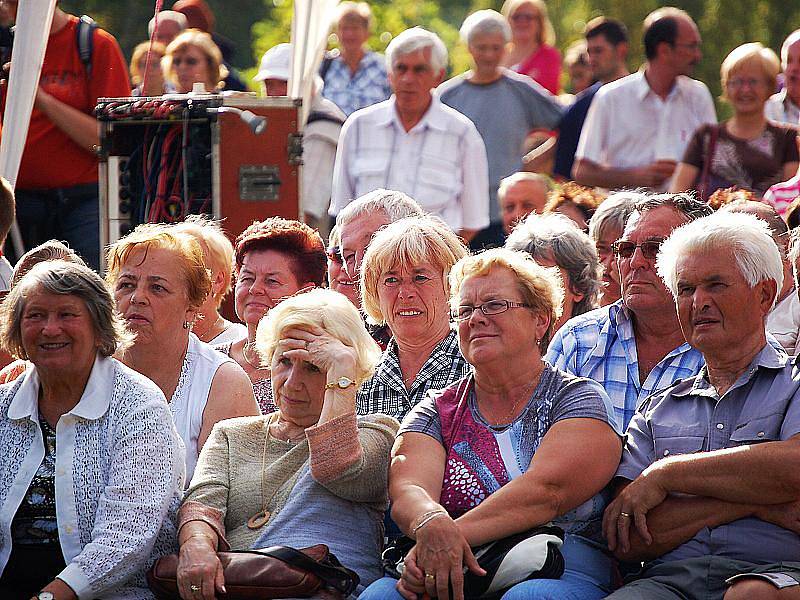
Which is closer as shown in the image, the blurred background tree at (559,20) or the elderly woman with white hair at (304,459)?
the elderly woman with white hair at (304,459)

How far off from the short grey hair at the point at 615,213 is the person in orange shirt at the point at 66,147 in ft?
8.73

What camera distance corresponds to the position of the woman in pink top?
10172 mm

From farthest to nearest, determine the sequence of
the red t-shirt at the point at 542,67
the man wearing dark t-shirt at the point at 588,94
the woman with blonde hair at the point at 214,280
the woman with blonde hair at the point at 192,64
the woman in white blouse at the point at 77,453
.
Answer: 1. the red t-shirt at the point at 542,67
2. the man wearing dark t-shirt at the point at 588,94
3. the woman with blonde hair at the point at 192,64
4. the woman with blonde hair at the point at 214,280
5. the woman in white blouse at the point at 77,453

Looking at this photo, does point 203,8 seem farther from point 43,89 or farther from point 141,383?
point 141,383

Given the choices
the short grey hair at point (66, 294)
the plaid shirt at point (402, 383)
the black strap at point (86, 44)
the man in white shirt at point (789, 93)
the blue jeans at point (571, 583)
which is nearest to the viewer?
the blue jeans at point (571, 583)

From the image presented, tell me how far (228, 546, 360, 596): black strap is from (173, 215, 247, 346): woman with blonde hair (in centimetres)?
172

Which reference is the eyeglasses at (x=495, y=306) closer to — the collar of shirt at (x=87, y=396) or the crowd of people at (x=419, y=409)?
the crowd of people at (x=419, y=409)

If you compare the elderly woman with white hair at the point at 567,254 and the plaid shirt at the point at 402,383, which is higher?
the elderly woman with white hair at the point at 567,254

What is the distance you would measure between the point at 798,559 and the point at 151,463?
1.89m

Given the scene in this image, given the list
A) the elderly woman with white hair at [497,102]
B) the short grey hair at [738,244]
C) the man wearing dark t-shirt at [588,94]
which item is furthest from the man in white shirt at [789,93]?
the short grey hair at [738,244]

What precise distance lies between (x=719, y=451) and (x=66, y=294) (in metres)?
1.99

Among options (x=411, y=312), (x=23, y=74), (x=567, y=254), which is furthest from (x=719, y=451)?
(x=23, y=74)

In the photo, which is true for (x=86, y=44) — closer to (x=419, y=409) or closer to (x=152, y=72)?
(x=152, y=72)

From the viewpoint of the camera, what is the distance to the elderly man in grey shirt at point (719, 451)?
3.96 meters
